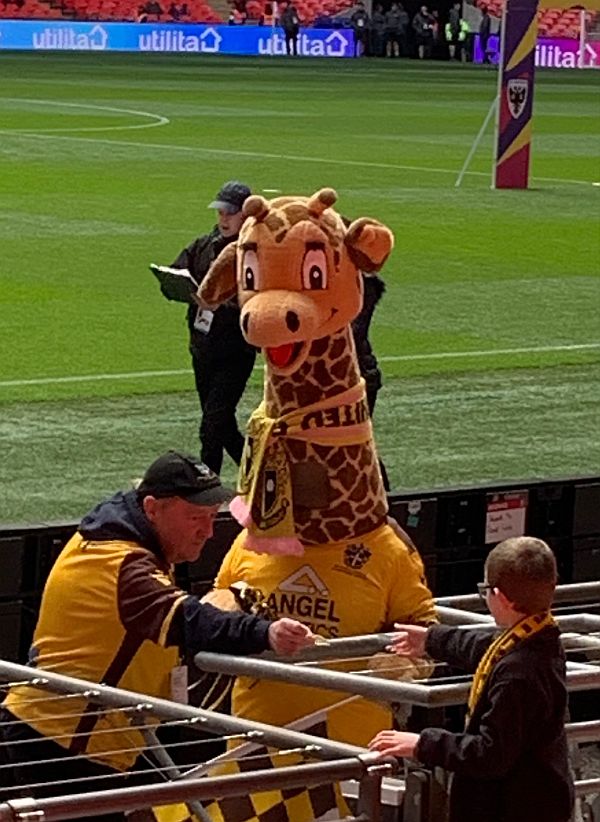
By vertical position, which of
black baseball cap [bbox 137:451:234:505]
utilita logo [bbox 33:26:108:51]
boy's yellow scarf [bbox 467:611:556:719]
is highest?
black baseball cap [bbox 137:451:234:505]

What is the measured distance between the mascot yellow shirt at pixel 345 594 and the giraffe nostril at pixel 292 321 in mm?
680

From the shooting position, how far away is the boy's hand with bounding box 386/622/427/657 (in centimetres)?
571

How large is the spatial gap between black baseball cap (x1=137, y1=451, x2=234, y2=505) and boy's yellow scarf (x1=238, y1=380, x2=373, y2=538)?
0.41 meters

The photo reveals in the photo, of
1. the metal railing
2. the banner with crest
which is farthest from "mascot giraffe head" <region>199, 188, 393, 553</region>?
the banner with crest

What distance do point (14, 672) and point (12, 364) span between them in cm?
1068

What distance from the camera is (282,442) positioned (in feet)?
22.3

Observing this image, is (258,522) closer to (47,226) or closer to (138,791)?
(138,791)

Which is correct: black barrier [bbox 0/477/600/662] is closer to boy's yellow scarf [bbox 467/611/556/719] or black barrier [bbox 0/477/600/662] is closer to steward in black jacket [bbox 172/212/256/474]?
steward in black jacket [bbox 172/212/256/474]

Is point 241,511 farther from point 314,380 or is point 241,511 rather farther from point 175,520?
point 175,520

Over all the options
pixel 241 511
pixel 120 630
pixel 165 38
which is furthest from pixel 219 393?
pixel 165 38

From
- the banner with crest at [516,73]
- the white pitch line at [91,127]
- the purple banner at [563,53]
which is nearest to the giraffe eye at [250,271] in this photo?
the banner with crest at [516,73]

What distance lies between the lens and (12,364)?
15945 millimetres

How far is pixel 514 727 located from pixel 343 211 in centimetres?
2050

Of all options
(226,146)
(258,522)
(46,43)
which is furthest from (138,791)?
(46,43)
